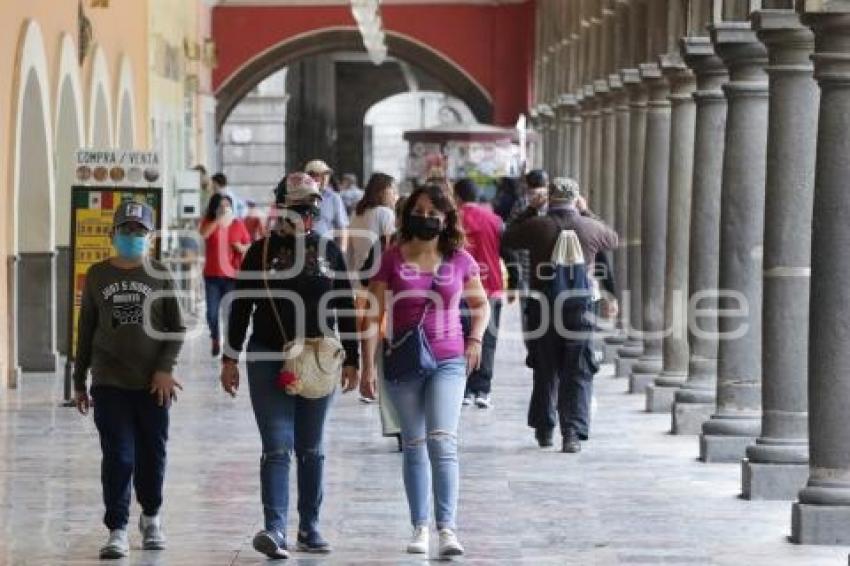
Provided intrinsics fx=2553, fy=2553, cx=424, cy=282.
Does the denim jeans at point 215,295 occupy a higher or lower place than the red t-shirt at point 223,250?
lower

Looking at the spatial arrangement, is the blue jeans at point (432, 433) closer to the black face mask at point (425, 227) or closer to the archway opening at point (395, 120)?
the black face mask at point (425, 227)

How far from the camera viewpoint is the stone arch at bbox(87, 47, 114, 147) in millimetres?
26609

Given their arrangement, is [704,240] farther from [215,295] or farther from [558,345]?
[215,295]

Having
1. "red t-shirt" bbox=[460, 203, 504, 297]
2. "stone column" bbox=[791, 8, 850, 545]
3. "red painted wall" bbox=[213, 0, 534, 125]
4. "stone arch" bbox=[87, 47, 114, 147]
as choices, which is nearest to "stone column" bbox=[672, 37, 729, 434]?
"red t-shirt" bbox=[460, 203, 504, 297]

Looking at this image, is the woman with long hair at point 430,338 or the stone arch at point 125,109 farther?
the stone arch at point 125,109

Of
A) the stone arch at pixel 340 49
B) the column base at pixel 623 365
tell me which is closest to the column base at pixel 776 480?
the column base at pixel 623 365

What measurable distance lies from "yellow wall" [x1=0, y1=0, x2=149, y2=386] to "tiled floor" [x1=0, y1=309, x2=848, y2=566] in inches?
96.8

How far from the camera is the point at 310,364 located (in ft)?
35.1

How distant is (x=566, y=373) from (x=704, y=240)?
1.77m

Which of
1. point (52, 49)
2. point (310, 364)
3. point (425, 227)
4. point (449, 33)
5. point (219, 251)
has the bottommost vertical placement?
point (219, 251)

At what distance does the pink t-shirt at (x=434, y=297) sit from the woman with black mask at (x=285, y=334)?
0.98 feet

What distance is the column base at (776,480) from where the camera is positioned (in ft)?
43.3

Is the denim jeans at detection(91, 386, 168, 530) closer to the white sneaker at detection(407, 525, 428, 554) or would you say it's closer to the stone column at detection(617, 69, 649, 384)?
the white sneaker at detection(407, 525, 428, 554)

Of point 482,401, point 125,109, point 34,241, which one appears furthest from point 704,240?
point 125,109
